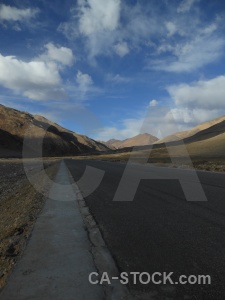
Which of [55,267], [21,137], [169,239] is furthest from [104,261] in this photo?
[21,137]

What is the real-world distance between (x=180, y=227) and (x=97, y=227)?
1.86m

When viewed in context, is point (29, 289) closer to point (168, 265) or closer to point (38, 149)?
point (168, 265)

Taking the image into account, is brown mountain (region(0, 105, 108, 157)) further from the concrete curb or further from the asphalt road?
the concrete curb

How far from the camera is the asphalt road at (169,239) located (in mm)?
4492

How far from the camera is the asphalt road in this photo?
4.49 metres

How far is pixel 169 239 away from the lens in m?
6.60

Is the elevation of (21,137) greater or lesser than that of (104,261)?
greater

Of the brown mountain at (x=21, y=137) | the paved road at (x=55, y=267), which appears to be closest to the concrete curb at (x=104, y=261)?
the paved road at (x=55, y=267)

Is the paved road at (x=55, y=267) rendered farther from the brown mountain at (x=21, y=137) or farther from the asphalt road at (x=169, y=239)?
the brown mountain at (x=21, y=137)

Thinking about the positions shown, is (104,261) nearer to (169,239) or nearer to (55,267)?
(55,267)

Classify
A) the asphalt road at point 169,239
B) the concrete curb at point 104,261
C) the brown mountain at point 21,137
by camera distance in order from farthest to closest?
the brown mountain at point 21,137 < the asphalt road at point 169,239 < the concrete curb at point 104,261

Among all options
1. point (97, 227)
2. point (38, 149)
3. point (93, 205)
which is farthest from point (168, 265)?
point (38, 149)

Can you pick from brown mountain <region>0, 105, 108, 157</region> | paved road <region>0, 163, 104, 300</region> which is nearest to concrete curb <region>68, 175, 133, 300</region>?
paved road <region>0, 163, 104, 300</region>

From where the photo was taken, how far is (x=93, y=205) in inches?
451
